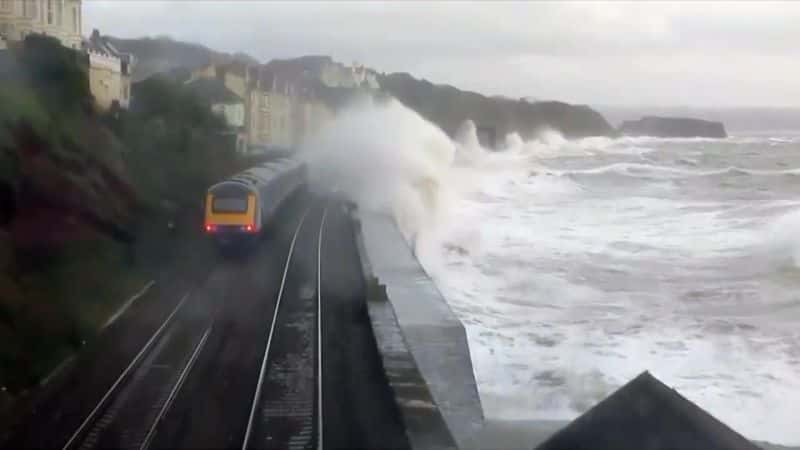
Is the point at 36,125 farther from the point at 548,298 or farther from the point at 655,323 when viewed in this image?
the point at 655,323

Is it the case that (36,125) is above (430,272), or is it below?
above

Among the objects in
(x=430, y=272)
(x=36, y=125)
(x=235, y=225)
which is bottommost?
(x=430, y=272)

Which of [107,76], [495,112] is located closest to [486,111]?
[495,112]

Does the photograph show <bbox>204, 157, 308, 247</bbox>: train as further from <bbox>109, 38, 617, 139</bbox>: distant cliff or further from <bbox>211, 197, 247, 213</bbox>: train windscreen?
<bbox>109, 38, 617, 139</bbox>: distant cliff

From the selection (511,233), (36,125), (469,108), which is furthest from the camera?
(469,108)

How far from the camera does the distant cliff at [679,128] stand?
28406mm

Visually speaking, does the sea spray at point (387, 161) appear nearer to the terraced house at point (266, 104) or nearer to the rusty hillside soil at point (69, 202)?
the terraced house at point (266, 104)

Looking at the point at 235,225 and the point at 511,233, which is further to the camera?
the point at 511,233

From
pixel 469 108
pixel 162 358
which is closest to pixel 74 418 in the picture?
pixel 162 358

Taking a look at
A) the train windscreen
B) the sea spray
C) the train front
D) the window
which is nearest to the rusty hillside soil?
the train front

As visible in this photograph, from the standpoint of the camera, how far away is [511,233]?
893 inches

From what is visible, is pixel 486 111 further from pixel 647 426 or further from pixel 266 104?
pixel 647 426

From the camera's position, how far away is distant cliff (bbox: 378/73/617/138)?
44906 millimetres

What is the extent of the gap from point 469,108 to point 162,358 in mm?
38729
